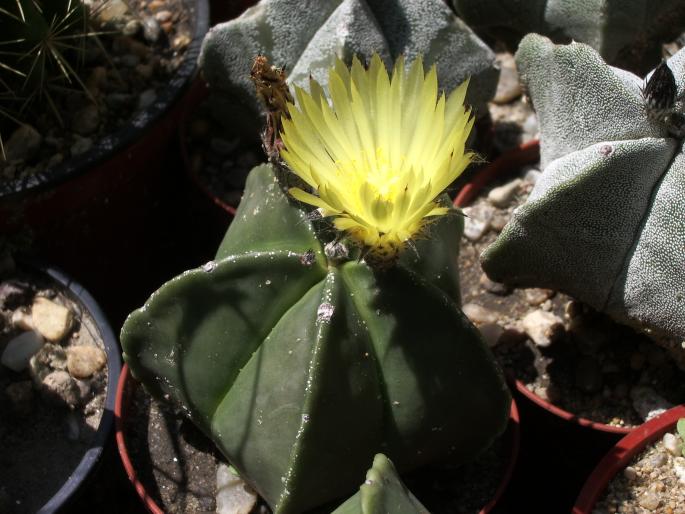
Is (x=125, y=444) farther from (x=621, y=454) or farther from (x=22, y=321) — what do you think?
(x=621, y=454)

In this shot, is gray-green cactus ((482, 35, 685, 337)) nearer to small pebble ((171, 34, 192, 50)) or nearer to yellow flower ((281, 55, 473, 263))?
yellow flower ((281, 55, 473, 263))

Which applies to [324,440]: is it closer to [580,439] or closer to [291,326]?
[291,326]

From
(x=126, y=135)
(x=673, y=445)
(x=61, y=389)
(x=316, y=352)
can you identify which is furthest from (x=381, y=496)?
(x=126, y=135)

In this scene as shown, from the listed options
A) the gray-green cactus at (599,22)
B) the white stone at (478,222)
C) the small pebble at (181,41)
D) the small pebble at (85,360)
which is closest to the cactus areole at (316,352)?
the small pebble at (85,360)

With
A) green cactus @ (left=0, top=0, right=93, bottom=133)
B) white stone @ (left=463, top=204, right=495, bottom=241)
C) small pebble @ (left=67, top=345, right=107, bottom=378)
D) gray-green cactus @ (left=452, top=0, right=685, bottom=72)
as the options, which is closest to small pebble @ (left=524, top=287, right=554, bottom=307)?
white stone @ (left=463, top=204, right=495, bottom=241)

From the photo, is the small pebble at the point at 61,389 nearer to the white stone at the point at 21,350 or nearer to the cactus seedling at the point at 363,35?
the white stone at the point at 21,350

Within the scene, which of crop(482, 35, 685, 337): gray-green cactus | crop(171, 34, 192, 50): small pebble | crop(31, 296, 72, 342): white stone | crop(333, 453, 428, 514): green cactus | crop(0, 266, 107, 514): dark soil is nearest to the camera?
crop(333, 453, 428, 514): green cactus
